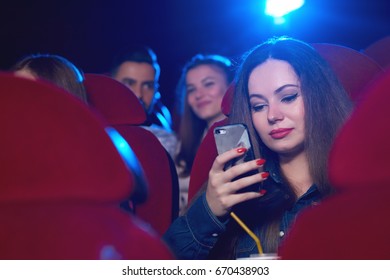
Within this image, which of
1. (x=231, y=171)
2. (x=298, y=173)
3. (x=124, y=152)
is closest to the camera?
(x=124, y=152)

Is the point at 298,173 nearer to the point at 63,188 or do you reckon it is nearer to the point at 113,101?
the point at 113,101

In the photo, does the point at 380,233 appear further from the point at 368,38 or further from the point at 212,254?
the point at 368,38

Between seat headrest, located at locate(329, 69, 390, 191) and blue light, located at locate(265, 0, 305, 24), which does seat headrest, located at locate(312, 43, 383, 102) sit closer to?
seat headrest, located at locate(329, 69, 390, 191)

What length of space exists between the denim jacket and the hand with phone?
3 centimetres

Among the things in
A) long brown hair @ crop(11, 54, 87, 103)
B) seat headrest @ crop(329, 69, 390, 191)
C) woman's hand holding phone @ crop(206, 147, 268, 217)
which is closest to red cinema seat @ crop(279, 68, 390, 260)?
seat headrest @ crop(329, 69, 390, 191)

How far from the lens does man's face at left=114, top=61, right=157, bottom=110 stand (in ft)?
8.98

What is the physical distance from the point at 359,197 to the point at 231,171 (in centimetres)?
57

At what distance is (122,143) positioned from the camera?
62cm

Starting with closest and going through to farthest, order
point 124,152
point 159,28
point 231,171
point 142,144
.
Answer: point 124,152 → point 231,171 → point 142,144 → point 159,28

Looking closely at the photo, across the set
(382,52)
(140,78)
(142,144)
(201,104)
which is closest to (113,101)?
(142,144)

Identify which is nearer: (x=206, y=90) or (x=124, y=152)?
(x=124, y=152)

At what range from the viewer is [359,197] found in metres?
0.50

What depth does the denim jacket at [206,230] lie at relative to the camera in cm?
113

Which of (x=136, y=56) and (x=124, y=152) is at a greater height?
(x=136, y=56)
